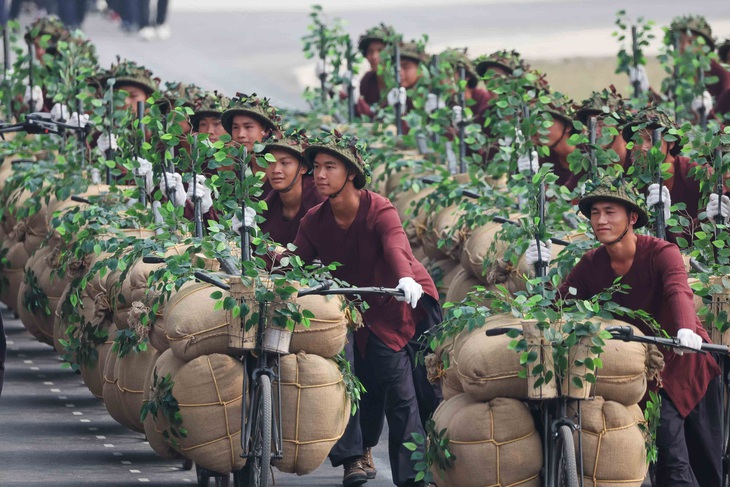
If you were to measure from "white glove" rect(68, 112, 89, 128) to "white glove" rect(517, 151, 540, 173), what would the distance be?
2978mm

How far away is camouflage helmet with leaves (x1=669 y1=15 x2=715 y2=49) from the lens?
16375 millimetres

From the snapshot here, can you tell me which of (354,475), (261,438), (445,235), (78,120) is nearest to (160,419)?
(261,438)

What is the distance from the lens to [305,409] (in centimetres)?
873

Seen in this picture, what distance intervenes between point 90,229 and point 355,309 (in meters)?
2.04

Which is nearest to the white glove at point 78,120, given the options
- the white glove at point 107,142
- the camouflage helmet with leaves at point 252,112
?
the white glove at point 107,142

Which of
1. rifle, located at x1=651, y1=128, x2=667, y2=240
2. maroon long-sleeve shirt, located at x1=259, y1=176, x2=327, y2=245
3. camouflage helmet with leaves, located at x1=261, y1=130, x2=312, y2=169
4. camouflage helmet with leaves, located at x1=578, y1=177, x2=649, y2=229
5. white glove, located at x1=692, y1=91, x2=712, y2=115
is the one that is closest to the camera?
camouflage helmet with leaves, located at x1=578, y1=177, x2=649, y2=229

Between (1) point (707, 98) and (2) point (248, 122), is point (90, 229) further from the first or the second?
(1) point (707, 98)

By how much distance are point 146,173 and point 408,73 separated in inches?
228

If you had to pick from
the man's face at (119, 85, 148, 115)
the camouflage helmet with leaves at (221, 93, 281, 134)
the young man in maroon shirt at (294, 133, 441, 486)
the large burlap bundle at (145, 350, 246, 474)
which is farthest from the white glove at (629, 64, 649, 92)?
the large burlap bundle at (145, 350, 246, 474)

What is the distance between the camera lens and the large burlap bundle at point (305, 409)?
8.73m

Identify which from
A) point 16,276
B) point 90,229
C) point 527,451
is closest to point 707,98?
point 16,276

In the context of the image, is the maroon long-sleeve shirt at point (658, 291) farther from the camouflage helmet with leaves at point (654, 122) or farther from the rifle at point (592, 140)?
the rifle at point (592, 140)

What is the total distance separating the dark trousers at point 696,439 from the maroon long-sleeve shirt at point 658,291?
0.24 ft

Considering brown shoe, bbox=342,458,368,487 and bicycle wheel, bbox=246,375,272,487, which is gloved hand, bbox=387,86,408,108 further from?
bicycle wheel, bbox=246,375,272,487
